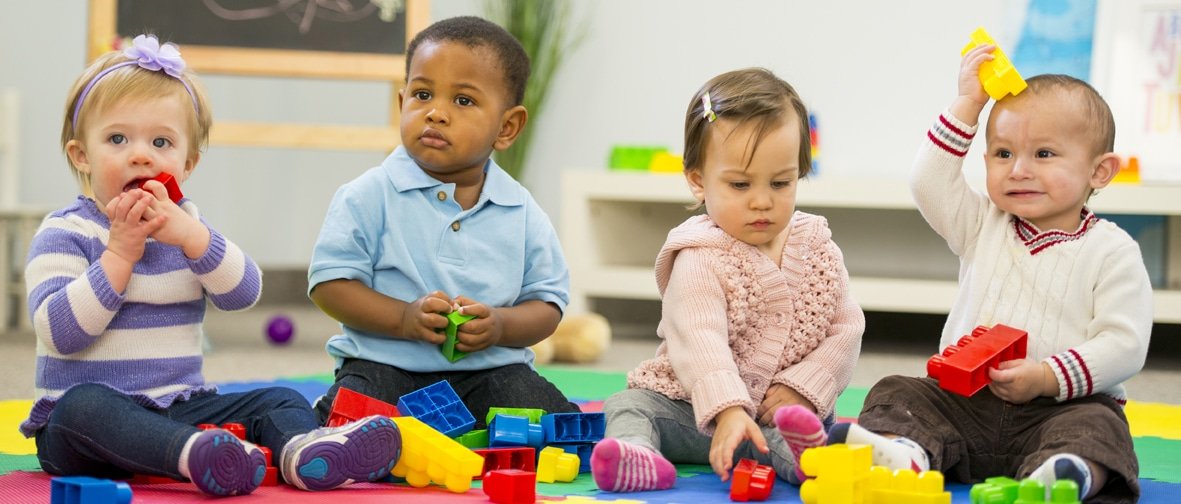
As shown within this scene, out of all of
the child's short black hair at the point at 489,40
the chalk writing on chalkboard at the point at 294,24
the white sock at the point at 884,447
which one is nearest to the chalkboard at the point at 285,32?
the chalk writing on chalkboard at the point at 294,24

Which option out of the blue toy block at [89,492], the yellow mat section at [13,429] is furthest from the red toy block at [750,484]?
the yellow mat section at [13,429]

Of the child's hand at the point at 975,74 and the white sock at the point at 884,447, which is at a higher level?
the child's hand at the point at 975,74

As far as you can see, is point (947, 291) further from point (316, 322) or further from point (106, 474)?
point (106, 474)

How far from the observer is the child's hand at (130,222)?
1.33 m

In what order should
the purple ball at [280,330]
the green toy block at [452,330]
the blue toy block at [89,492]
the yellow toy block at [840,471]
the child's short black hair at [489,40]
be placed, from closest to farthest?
the blue toy block at [89,492], the yellow toy block at [840,471], the green toy block at [452,330], the child's short black hair at [489,40], the purple ball at [280,330]

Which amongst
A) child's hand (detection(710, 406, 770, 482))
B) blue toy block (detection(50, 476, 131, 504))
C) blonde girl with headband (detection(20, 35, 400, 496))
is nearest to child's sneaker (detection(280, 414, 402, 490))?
blonde girl with headband (detection(20, 35, 400, 496))

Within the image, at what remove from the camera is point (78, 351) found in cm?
136

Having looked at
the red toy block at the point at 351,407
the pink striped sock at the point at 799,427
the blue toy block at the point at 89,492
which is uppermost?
the pink striped sock at the point at 799,427

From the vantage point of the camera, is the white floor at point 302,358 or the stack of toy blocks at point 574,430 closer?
the stack of toy blocks at point 574,430

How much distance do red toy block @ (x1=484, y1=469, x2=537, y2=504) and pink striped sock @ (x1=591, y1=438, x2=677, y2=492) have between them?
89 millimetres

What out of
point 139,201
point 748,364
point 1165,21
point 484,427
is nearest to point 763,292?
point 748,364

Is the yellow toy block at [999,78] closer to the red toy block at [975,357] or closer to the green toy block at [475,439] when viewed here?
the red toy block at [975,357]

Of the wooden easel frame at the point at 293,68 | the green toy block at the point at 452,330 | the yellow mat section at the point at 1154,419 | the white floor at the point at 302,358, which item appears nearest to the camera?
the green toy block at the point at 452,330

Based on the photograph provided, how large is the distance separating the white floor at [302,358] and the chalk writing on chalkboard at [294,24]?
0.68 m
